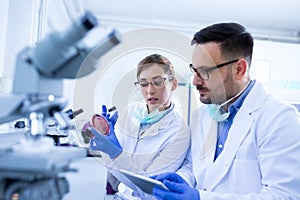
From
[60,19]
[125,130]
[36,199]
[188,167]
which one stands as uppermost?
[60,19]

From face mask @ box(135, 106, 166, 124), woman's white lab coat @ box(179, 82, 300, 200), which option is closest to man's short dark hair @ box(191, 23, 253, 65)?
woman's white lab coat @ box(179, 82, 300, 200)

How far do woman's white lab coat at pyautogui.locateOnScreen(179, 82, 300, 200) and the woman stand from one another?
5.0 inches

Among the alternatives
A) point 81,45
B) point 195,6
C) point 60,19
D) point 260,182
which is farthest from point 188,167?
point 195,6

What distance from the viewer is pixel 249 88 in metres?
1.33

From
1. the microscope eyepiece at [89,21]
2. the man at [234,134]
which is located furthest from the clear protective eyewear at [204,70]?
the microscope eyepiece at [89,21]

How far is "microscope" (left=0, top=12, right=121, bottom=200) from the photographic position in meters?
0.49

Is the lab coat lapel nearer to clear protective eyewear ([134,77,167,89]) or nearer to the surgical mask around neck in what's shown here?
the surgical mask around neck

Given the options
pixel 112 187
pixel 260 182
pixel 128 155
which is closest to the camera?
pixel 260 182

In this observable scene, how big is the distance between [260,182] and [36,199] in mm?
903

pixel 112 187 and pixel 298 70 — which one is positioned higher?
pixel 298 70

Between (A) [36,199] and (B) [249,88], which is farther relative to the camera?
(B) [249,88]

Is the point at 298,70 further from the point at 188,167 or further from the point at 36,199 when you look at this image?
the point at 36,199

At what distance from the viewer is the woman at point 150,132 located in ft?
4.57

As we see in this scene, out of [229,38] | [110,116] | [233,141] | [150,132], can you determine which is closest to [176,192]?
[233,141]
